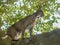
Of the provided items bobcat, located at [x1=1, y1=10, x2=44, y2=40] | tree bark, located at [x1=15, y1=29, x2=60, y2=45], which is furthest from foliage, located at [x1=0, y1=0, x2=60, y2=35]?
tree bark, located at [x1=15, y1=29, x2=60, y2=45]

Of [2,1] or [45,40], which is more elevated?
[2,1]

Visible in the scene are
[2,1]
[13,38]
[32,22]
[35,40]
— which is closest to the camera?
[35,40]

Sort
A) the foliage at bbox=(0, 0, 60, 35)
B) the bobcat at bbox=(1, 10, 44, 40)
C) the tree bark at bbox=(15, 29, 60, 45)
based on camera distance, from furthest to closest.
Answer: the foliage at bbox=(0, 0, 60, 35)
the bobcat at bbox=(1, 10, 44, 40)
the tree bark at bbox=(15, 29, 60, 45)

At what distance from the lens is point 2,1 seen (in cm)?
352

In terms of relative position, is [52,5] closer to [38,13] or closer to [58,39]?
[38,13]

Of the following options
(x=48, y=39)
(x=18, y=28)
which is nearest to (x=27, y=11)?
(x=18, y=28)

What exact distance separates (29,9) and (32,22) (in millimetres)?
2359

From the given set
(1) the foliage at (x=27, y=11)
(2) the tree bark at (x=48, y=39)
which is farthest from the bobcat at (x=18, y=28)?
(1) the foliage at (x=27, y=11)

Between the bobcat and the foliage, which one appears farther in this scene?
the foliage

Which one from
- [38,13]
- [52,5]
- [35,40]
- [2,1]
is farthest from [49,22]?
[35,40]

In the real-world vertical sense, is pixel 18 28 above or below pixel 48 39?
above

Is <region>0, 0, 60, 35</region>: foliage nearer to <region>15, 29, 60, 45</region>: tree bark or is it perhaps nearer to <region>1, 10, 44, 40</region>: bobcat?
<region>1, 10, 44, 40</region>: bobcat

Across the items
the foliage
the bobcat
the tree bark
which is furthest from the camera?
the foliage

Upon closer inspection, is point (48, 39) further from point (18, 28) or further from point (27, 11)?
point (27, 11)
